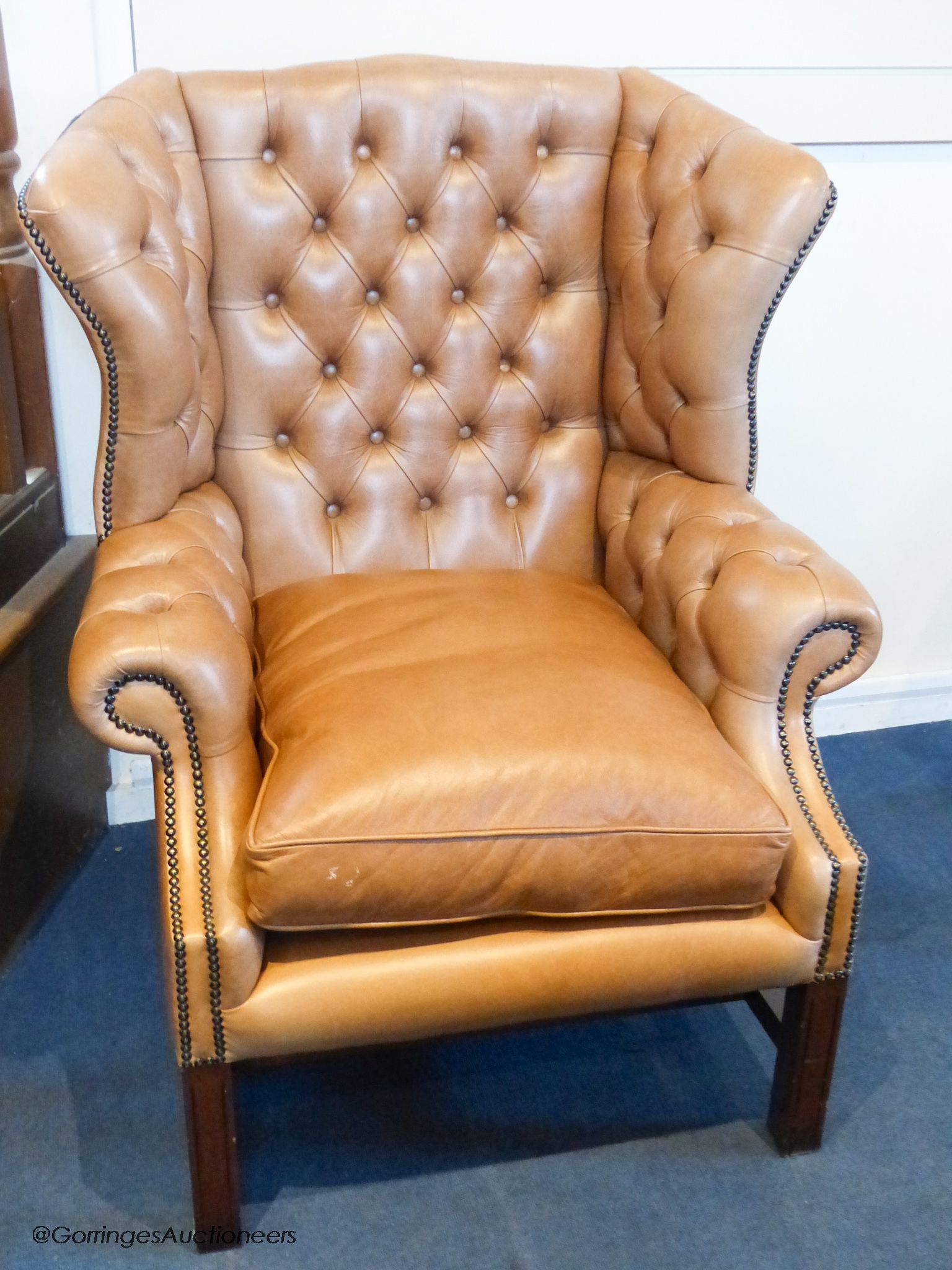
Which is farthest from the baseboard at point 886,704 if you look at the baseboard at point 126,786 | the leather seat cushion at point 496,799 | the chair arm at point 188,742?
the chair arm at point 188,742

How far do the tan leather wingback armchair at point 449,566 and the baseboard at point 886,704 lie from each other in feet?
2.60

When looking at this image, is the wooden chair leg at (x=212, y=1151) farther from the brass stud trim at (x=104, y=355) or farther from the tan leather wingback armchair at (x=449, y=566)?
the brass stud trim at (x=104, y=355)

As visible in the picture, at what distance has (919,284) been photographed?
1.99 meters

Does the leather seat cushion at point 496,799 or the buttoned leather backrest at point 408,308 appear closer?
the leather seat cushion at point 496,799

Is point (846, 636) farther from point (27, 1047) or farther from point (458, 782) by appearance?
point (27, 1047)

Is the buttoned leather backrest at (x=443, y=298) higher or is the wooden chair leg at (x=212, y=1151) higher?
the buttoned leather backrest at (x=443, y=298)

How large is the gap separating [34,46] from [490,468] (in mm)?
806

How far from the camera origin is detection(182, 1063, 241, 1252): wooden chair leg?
1187 millimetres

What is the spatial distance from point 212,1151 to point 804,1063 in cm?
64

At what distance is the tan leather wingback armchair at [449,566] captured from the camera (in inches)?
45.4

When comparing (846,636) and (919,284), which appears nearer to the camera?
(846,636)

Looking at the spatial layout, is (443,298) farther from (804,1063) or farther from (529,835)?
(804,1063)

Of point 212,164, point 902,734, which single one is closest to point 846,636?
point 212,164

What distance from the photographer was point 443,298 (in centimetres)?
161
